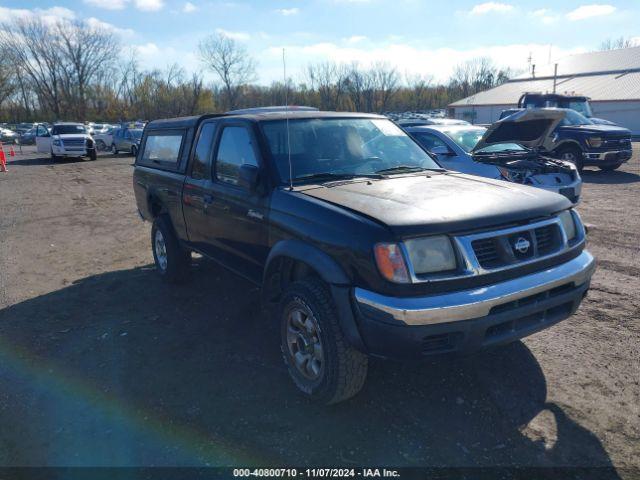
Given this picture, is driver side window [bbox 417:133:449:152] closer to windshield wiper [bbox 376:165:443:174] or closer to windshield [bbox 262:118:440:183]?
windshield [bbox 262:118:440:183]

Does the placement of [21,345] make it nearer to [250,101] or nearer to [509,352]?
[509,352]

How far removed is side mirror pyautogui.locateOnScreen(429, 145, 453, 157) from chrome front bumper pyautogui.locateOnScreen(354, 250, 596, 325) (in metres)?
5.70

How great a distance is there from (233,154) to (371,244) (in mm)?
1977

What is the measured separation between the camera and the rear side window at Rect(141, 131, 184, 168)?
17.3 feet

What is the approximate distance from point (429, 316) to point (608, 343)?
2224 millimetres

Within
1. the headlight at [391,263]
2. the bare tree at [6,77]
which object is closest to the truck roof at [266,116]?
the headlight at [391,263]

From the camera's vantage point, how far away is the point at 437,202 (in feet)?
10.1

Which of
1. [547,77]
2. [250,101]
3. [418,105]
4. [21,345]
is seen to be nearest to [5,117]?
[250,101]

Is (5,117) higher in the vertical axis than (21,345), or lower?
higher

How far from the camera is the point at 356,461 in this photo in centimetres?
271

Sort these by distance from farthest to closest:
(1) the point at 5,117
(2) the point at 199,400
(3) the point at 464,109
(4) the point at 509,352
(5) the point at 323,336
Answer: (1) the point at 5,117, (3) the point at 464,109, (4) the point at 509,352, (2) the point at 199,400, (5) the point at 323,336

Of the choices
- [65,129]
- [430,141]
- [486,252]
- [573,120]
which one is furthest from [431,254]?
[65,129]

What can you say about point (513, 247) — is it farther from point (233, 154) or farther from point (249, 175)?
point (233, 154)

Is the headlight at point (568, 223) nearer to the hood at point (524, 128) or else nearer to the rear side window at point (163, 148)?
the rear side window at point (163, 148)
